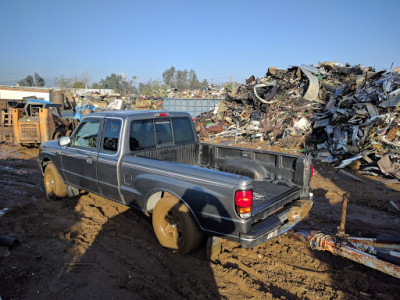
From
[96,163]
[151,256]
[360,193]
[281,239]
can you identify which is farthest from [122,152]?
[360,193]

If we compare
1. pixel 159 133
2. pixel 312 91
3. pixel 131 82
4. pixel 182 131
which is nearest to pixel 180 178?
pixel 159 133

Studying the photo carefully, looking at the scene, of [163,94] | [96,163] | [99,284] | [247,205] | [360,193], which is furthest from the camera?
[163,94]

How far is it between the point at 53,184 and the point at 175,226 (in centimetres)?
355

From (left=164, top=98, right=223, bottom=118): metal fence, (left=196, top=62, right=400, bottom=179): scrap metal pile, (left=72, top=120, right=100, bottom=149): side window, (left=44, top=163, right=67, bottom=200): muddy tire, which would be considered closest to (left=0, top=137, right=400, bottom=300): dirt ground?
(left=44, top=163, right=67, bottom=200): muddy tire

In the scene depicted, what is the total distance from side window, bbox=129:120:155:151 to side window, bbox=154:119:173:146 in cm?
11

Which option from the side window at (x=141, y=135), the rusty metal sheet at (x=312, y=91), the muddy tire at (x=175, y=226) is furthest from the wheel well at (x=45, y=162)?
the rusty metal sheet at (x=312, y=91)

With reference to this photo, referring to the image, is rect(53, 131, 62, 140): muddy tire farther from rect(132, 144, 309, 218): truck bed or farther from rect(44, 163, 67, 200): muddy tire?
rect(132, 144, 309, 218): truck bed

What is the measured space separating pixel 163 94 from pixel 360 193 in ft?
122

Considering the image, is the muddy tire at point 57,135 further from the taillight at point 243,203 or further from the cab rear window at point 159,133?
the taillight at point 243,203

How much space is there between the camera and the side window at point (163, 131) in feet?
15.6

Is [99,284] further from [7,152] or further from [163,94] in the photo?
[163,94]

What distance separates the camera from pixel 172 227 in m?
3.83

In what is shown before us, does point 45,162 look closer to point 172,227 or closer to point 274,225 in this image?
point 172,227

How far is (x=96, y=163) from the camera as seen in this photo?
15.0ft
